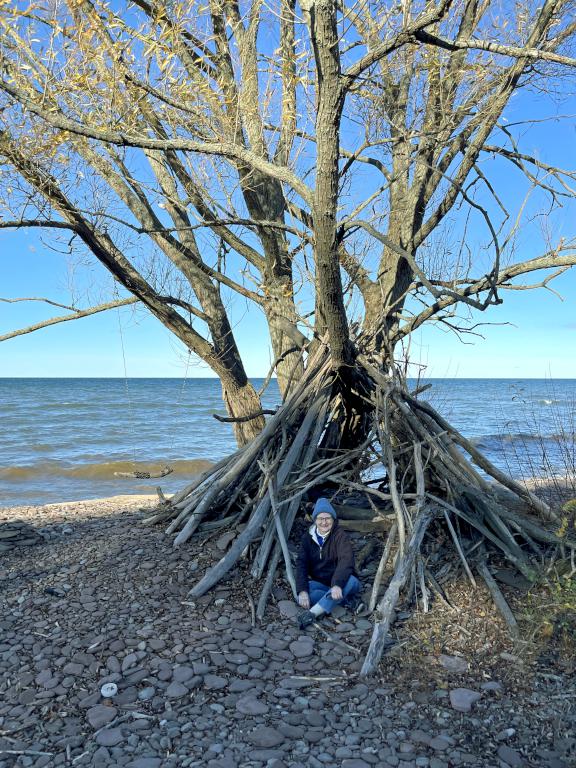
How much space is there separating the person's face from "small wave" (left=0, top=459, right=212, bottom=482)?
11.4 m

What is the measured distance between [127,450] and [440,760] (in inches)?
688

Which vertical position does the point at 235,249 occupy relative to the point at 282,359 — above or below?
above

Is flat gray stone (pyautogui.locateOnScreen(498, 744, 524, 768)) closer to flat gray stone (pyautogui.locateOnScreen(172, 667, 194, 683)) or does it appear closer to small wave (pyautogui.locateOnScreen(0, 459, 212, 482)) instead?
flat gray stone (pyautogui.locateOnScreen(172, 667, 194, 683))

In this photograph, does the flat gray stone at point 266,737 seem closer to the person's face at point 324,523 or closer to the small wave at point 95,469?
the person's face at point 324,523

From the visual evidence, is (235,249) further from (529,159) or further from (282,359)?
(529,159)

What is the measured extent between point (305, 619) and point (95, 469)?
13105 millimetres

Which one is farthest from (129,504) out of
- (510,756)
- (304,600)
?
(510,756)

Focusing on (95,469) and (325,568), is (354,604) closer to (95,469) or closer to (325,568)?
(325,568)

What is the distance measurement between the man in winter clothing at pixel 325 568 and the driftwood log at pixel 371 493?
15 cm

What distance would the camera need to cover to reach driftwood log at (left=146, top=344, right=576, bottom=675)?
4.49 meters

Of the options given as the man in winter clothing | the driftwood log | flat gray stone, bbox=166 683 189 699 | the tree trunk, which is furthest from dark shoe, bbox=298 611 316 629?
the tree trunk

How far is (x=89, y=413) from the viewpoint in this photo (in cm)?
3244

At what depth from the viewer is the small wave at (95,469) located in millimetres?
15570

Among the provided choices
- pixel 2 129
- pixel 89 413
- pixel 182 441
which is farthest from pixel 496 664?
pixel 89 413
